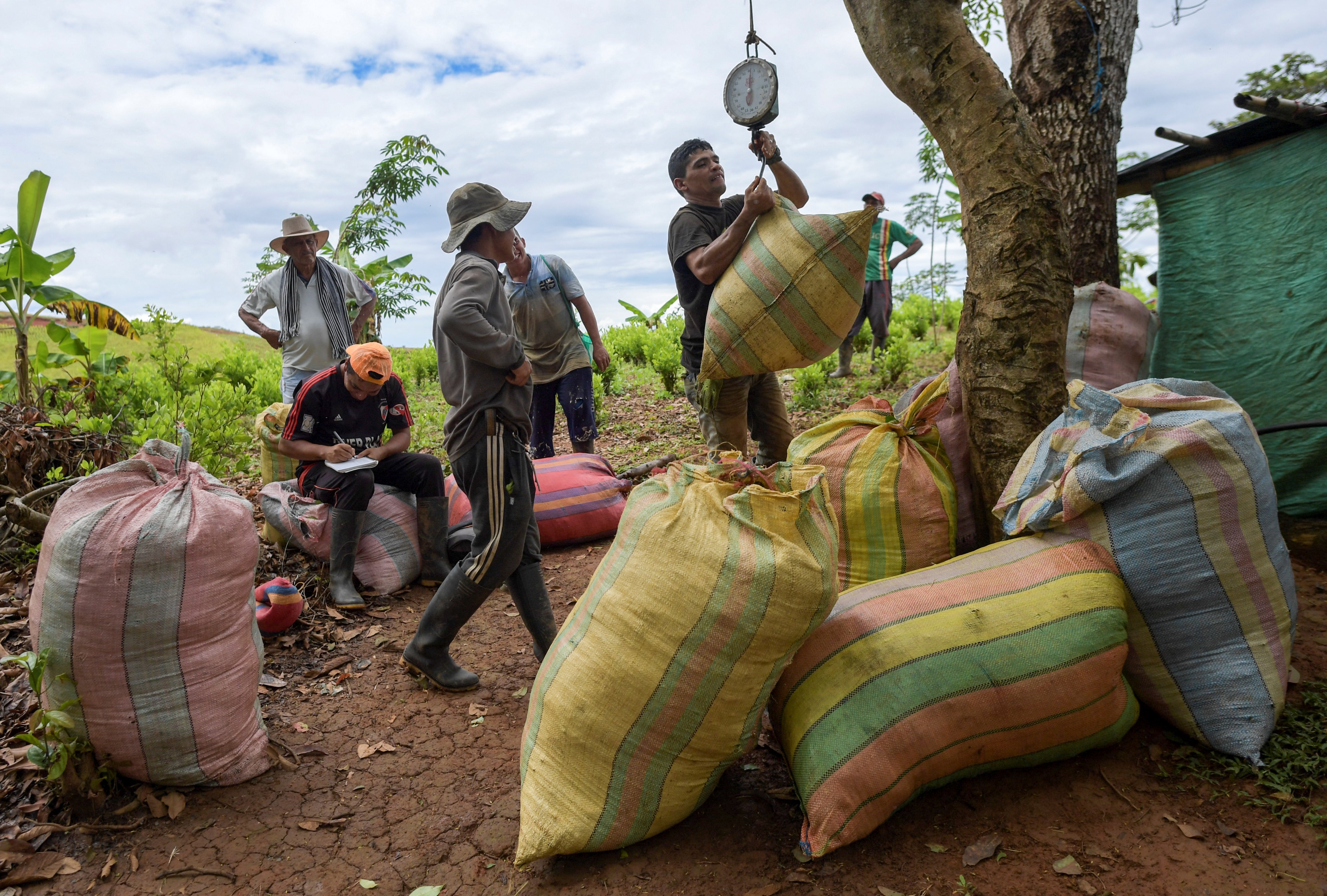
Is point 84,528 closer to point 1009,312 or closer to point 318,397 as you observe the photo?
point 318,397

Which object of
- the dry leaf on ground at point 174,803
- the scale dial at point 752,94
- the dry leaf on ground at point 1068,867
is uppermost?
the scale dial at point 752,94

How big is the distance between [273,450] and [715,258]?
2.99m

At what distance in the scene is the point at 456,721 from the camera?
2955 mm

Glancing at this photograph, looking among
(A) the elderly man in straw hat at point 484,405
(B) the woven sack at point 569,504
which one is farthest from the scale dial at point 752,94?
(B) the woven sack at point 569,504

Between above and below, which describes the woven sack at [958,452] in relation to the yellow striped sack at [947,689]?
above

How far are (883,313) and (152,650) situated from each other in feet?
23.6

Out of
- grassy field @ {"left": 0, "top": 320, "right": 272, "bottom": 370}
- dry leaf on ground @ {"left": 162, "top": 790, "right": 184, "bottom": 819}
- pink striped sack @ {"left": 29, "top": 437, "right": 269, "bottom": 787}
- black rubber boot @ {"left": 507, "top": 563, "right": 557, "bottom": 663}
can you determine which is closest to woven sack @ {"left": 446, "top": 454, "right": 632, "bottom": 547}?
black rubber boot @ {"left": 507, "top": 563, "right": 557, "bottom": 663}

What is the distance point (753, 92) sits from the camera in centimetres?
314

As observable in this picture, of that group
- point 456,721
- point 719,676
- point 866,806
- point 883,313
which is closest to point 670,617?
point 719,676

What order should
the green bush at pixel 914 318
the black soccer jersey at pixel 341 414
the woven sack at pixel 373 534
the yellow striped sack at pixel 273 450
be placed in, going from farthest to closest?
the green bush at pixel 914 318
the yellow striped sack at pixel 273 450
the woven sack at pixel 373 534
the black soccer jersey at pixel 341 414

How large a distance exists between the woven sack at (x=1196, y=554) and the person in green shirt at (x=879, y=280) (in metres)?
5.42

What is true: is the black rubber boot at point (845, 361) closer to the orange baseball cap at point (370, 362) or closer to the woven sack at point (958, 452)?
the woven sack at point (958, 452)

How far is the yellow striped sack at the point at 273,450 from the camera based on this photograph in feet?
15.1

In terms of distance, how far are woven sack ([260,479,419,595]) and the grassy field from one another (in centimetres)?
451
